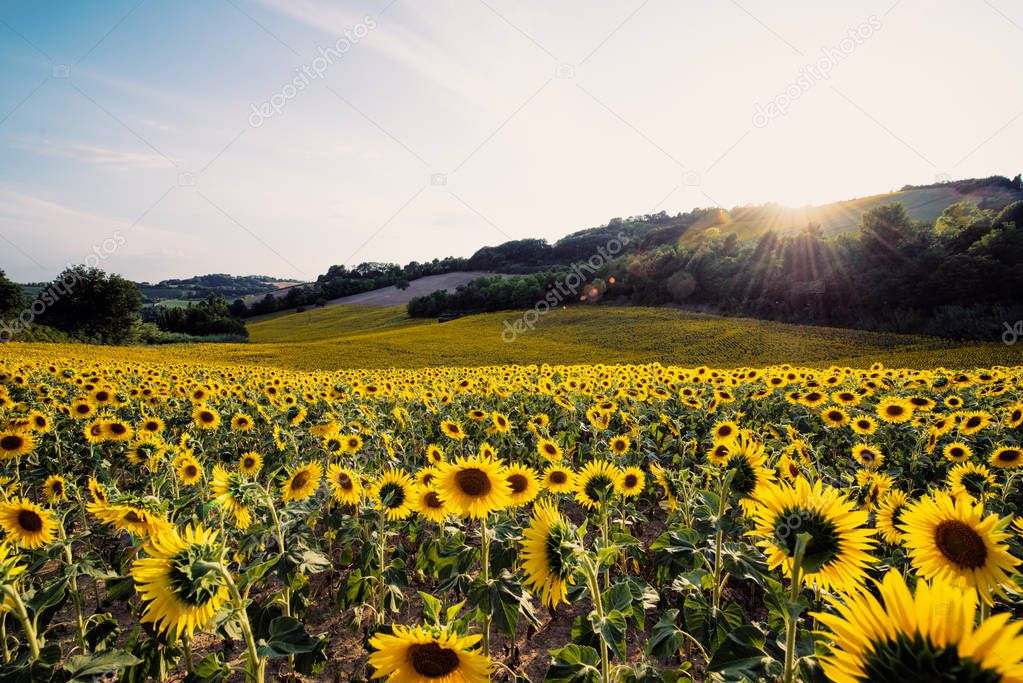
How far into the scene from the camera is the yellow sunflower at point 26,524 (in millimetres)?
3203

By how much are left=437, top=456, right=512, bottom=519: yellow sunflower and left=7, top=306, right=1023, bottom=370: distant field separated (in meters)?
23.5

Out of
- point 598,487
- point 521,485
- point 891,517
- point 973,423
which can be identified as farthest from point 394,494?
point 973,423

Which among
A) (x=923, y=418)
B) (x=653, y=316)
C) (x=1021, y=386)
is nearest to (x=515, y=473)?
(x=923, y=418)

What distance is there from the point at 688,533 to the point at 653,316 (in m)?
48.7

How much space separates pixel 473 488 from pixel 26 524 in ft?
10.0

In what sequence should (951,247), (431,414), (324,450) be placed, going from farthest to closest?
1. (951,247)
2. (431,414)
3. (324,450)

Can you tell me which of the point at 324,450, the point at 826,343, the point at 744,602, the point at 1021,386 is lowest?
the point at 744,602

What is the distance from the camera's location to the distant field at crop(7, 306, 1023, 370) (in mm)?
25703

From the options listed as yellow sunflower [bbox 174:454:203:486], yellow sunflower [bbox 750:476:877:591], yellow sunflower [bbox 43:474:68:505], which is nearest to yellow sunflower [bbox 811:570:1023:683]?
yellow sunflower [bbox 750:476:877:591]

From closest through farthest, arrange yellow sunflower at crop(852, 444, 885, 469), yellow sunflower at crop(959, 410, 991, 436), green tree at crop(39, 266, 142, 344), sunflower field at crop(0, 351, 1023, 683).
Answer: sunflower field at crop(0, 351, 1023, 683)
yellow sunflower at crop(852, 444, 885, 469)
yellow sunflower at crop(959, 410, 991, 436)
green tree at crop(39, 266, 142, 344)

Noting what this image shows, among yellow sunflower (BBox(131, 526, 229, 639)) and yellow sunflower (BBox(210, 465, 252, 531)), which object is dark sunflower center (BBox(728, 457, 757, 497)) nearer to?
yellow sunflower (BBox(131, 526, 229, 639))

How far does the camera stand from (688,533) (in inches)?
123

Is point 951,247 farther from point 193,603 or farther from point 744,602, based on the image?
point 193,603

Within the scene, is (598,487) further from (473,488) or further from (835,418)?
(835,418)
